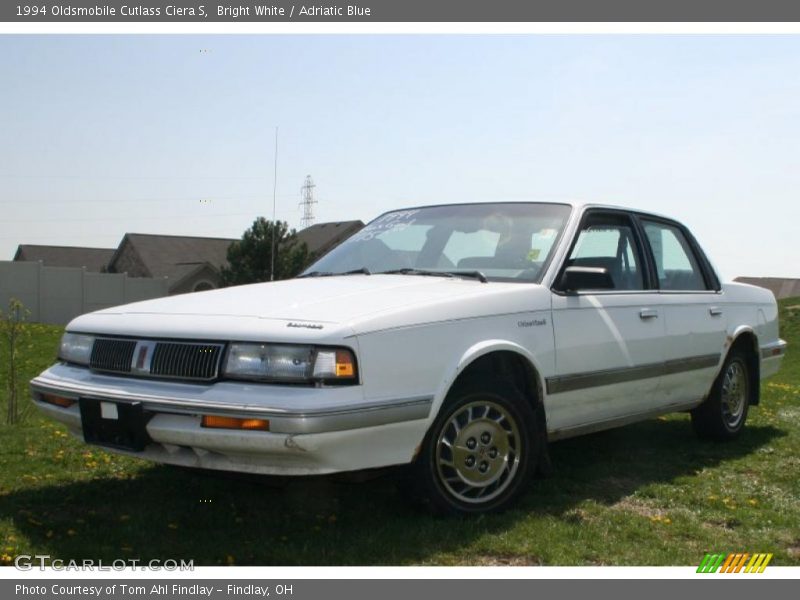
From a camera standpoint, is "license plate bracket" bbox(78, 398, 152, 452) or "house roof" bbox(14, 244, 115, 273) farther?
"house roof" bbox(14, 244, 115, 273)

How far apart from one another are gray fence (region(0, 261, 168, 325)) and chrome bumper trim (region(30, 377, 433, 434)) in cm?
3023

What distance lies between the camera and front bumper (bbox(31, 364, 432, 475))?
3.65 metres

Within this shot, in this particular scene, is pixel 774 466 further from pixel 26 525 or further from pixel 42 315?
pixel 42 315

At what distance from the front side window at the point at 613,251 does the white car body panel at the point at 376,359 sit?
0.14 m

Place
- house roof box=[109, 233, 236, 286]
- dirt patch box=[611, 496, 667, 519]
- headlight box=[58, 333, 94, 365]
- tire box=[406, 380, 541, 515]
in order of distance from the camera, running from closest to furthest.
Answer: tire box=[406, 380, 541, 515], headlight box=[58, 333, 94, 365], dirt patch box=[611, 496, 667, 519], house roof box=[109, 233, 236, 286]

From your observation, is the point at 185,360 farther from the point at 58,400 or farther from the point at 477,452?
the point at 477,452

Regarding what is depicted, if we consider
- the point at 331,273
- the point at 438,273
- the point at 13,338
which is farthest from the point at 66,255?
the point at 438,273

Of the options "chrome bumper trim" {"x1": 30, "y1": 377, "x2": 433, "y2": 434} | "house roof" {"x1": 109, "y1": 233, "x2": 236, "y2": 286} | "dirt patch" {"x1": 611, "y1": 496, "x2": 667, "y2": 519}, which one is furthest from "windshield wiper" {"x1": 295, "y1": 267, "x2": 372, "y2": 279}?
"house roof" {"x1": 109, "y1": 233, "x2": 236, "y2": 286}

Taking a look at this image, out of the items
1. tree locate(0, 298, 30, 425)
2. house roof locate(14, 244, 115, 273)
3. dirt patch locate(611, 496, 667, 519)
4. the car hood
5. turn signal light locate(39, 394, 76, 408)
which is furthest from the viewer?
house roof locate(14, 244, 115, 273)

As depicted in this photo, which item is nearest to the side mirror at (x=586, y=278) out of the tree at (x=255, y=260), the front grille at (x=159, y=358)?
the front grille at (x=159, y=358)

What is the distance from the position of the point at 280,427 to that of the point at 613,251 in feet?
9.56

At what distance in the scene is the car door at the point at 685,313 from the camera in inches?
228

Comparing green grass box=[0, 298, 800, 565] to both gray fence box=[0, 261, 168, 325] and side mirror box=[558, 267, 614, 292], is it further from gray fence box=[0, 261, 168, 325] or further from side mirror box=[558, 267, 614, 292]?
gray fence box=[0, 261, 168, 325]

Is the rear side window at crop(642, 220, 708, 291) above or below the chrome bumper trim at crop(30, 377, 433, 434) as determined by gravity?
above
